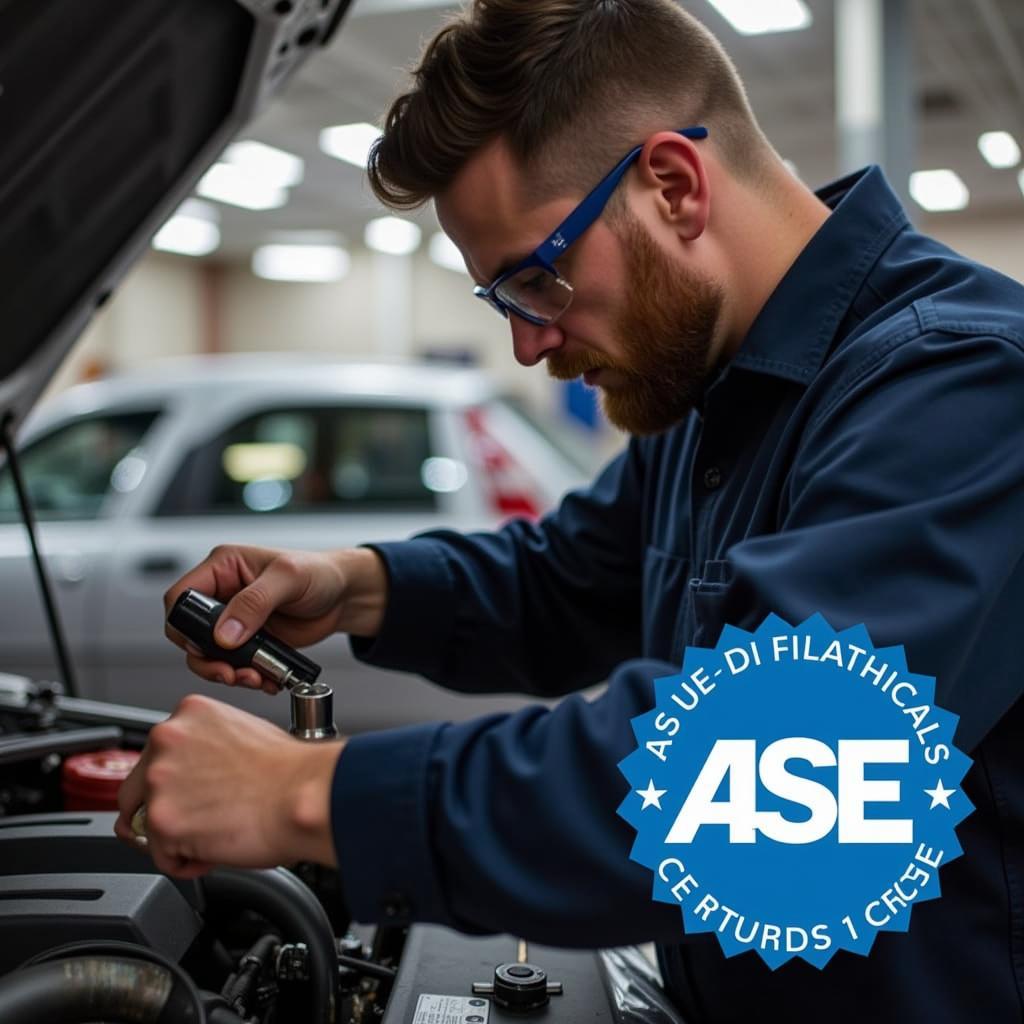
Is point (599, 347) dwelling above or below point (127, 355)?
above

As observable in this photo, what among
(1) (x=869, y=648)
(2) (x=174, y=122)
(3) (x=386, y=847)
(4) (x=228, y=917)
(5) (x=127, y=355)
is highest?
(2) (x=174, y=122)

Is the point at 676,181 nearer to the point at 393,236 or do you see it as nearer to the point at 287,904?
the point at 287,904

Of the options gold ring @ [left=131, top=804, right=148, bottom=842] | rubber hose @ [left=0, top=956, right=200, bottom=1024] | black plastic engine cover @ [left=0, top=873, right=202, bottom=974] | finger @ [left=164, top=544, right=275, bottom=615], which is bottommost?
black plastic engine cover @ [left=0, top=873, right=202, bottom=974]

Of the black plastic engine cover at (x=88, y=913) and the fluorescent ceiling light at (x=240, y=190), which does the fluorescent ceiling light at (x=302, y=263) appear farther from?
the black plastic engine cover at (x=88, y=913)

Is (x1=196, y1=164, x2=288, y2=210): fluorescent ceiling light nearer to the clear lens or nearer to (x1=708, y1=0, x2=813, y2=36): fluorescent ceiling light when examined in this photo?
(x1=708, y1=0, x2=813, y2=36): fluorescent ceiling light

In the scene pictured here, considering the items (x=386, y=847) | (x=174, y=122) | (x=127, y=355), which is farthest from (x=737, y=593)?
(x=127, y=355)

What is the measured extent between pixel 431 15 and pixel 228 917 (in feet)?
18.6

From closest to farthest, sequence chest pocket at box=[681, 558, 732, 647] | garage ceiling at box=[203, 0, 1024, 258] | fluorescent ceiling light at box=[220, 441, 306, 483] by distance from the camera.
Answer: chest pocket at box=[681, 558, 732, 647] → fluorescent ceiling light at box=[220, 441, 306, 483] → garage ceiling at box=[203, 0, 1024, 258]

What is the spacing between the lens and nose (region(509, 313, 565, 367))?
1213mm

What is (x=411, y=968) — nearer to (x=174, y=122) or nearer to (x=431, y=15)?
(x=174, y=122)

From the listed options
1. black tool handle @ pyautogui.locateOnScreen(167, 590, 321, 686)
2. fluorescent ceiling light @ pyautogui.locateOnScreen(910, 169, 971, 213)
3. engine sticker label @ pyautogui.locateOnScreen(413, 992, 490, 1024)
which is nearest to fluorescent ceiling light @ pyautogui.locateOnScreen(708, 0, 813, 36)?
fluorescent ceiling light @ pyautogui.locateOnScreen(910, 169, 971, 213)

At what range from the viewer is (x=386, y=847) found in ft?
2.62

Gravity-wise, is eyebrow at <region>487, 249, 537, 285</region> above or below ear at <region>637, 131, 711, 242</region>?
below

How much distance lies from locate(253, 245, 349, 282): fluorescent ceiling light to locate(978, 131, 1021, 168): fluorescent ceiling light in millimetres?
7962
